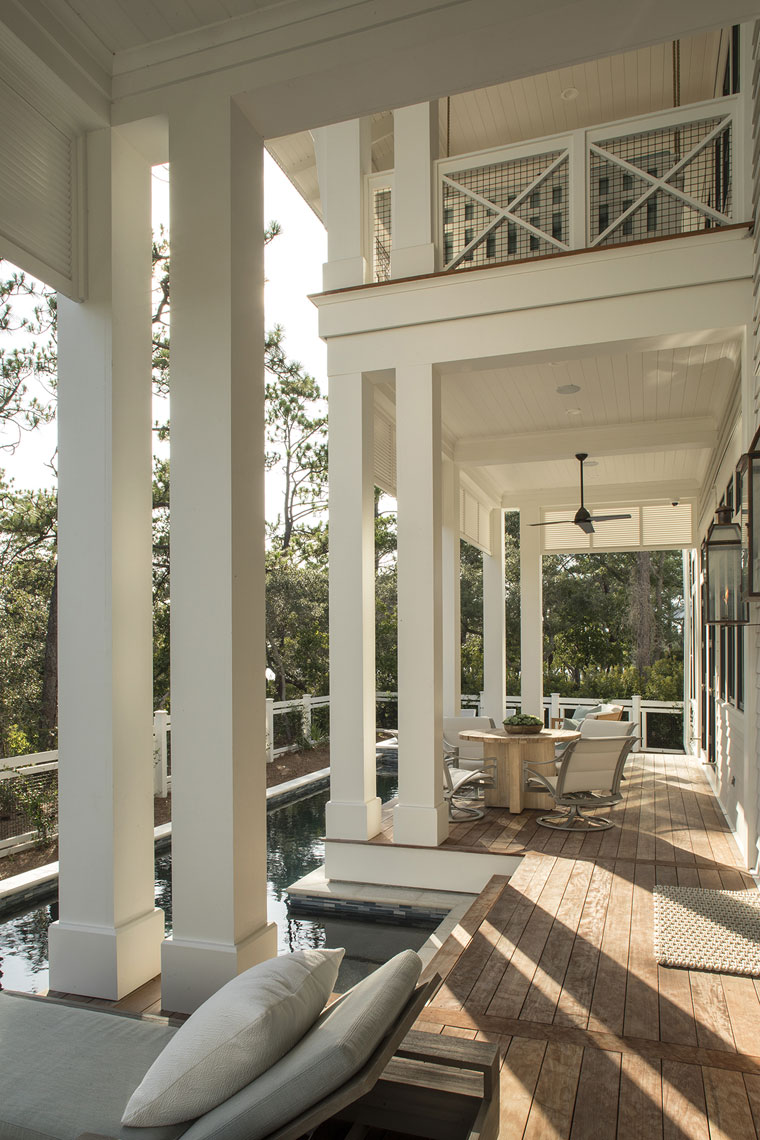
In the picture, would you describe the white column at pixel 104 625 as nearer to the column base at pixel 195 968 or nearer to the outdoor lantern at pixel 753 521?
the column base at pixel 195 968

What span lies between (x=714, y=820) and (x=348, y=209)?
212 inches

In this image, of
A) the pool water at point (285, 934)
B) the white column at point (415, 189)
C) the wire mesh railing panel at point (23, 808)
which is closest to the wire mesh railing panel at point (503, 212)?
the white column at point (415, 189)

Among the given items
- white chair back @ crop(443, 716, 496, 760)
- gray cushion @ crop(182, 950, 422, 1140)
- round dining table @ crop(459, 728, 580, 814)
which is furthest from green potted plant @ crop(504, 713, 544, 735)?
gray cushion @ crop(182, 950, 422, 1140)

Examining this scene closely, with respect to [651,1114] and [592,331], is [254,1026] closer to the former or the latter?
[651,1114]

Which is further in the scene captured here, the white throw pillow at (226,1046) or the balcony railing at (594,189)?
the balcony railing at (594,189)

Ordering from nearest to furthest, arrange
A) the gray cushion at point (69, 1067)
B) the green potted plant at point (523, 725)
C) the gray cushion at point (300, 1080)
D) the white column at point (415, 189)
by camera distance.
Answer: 1. the gray cushion at point (300, 1080)
2. the gray cushion at point (69, 1067)
3. the white column at point (415, 189)
4. the green potted plant at point (523, 725)

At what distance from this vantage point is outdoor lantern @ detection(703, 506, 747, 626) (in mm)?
4512

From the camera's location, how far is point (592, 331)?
199 inches

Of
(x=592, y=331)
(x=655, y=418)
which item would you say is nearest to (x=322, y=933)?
(x=592, y=331)

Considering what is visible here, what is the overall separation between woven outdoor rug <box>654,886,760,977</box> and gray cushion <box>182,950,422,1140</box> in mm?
2090

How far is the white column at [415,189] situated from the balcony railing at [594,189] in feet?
0.36

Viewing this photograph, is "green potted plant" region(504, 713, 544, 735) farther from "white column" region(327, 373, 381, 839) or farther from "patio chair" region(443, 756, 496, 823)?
"white column" region(327, 373, 381, 839)

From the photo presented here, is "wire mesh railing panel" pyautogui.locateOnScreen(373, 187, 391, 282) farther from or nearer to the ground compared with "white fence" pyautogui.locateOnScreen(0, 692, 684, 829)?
farther from the ground

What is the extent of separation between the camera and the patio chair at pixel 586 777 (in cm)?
579
